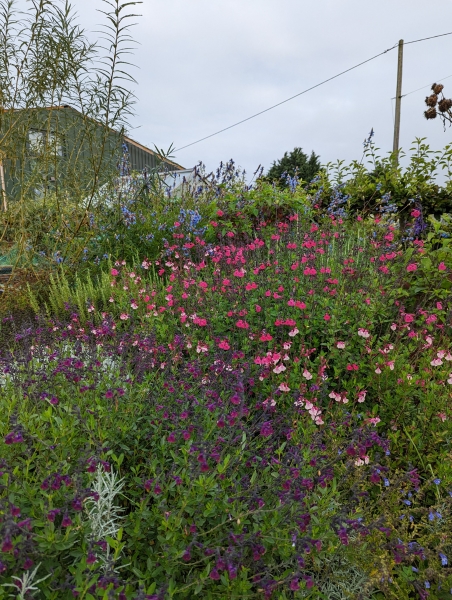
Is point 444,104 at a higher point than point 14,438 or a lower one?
higher

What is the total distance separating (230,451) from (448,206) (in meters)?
7.26

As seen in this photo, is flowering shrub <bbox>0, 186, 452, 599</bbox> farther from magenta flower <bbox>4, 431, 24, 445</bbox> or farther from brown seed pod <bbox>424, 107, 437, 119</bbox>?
brown seed pod <bbox>424, 107, 437, 119</bbox>

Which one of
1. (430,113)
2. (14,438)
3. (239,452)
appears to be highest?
(430,113)

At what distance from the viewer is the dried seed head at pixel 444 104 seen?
7.95m

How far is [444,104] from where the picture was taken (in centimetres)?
802

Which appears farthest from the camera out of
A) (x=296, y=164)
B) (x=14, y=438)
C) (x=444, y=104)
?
(x=296, y=164)

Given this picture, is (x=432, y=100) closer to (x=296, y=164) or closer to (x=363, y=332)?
(x=363, y=332)

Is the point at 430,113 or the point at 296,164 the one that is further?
the point at 296,164

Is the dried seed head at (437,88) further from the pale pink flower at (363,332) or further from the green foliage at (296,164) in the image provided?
A: the green foliage at (296,164)

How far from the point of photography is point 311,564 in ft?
6.48

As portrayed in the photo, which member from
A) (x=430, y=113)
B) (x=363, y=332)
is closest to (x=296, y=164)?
(x=430, y=113)

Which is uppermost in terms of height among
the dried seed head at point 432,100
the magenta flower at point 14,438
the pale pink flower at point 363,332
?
the dried seed head at point 432,100

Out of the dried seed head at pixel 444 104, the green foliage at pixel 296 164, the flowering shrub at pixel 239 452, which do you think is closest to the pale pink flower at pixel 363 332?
the flowering shrub at pixel 239 452

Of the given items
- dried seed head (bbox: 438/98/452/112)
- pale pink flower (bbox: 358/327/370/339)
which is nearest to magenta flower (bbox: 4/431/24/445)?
pale pink flower (bbox: 358/327/370/339)
